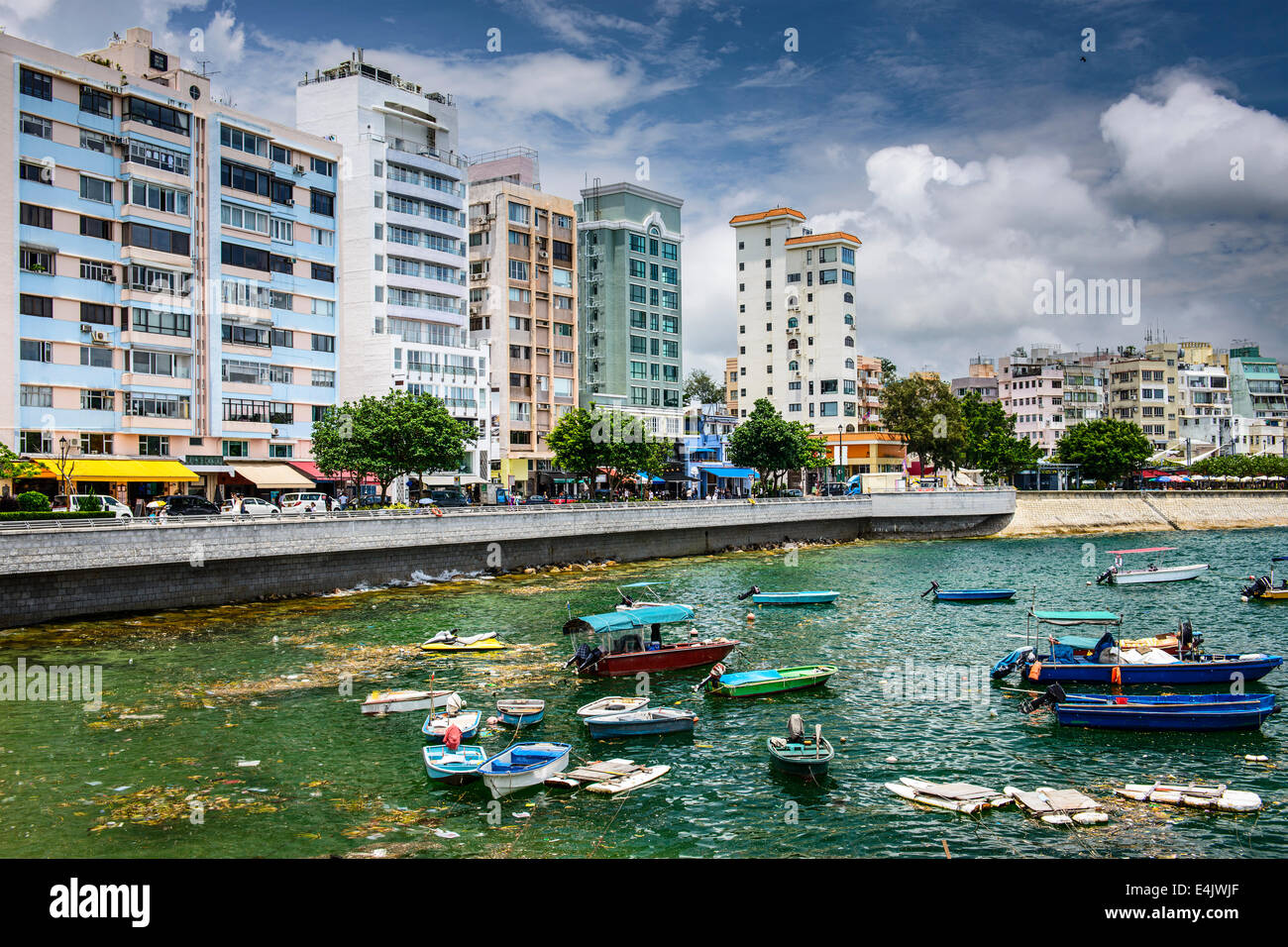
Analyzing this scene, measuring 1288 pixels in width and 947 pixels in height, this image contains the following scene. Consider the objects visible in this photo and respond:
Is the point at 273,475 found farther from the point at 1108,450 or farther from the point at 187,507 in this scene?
the point at 1108,450

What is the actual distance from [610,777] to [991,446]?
392ft

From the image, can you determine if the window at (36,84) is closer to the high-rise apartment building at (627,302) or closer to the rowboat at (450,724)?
the rowboat at (450,724)

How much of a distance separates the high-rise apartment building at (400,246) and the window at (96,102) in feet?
80.5

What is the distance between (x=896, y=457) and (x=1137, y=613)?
85.1 meters

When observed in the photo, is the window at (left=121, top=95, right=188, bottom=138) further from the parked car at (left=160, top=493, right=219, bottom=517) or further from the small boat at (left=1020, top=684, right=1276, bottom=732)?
the small boat at (left=1020, top=684, right=1276, bottom=732)

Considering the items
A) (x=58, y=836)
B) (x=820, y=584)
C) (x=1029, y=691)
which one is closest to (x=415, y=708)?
(x=58, y=836)

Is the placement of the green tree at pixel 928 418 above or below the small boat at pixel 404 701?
above

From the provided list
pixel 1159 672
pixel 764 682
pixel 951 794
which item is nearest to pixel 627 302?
pixel 764 682

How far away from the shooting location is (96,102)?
2554 inches

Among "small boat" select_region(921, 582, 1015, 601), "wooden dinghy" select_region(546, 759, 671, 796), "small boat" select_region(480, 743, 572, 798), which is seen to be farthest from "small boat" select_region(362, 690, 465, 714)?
"small boat" select_region(921, 582, 1015, 601)

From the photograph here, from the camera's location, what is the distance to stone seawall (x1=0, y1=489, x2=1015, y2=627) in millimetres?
42594

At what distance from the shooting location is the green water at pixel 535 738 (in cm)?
1938

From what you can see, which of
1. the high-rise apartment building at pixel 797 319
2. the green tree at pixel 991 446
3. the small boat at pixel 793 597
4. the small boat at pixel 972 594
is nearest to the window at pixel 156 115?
the small boat at pixel 793 597

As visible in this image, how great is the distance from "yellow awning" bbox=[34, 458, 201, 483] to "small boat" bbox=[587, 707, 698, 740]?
160ft
